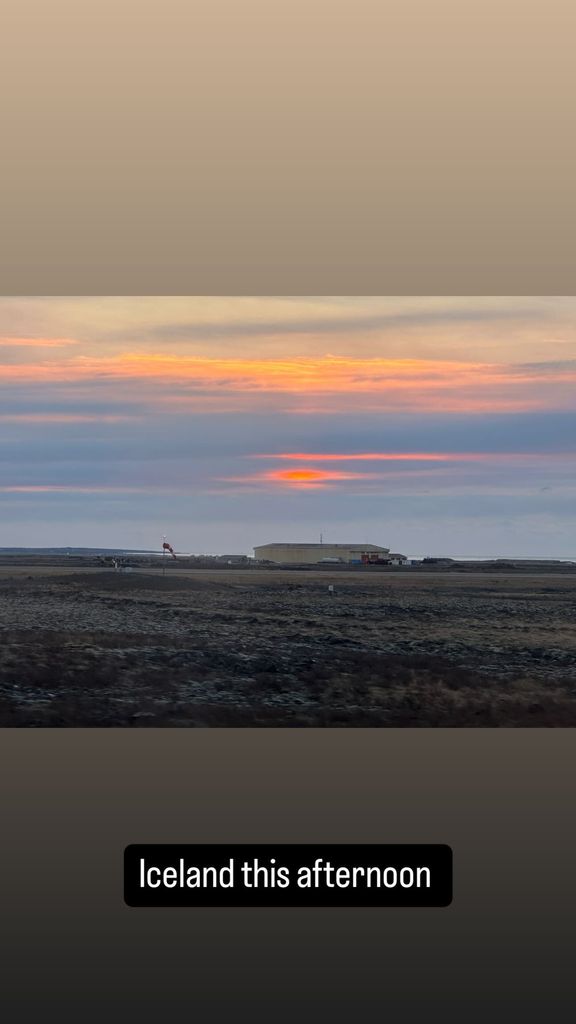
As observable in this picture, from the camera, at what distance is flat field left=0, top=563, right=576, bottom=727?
1931cm

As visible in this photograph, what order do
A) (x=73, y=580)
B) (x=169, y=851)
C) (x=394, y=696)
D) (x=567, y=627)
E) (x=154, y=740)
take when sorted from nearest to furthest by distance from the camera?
(x=169, y=851) < (x=154, y=740) < (x=394, y=696) < (x=567, y=627) < (x=73, y=580)

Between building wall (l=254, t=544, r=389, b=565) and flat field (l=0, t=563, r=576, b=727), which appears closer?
flat field (l=0, t=563, r=576, b=727)

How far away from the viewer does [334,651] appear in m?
24.8

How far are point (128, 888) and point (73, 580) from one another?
40.5 meters

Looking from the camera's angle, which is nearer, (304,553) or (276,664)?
(276,664)

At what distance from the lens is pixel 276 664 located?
22766 mm

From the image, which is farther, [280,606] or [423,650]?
[280,606]

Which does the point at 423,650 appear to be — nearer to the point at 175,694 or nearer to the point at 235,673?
the point at 235,673

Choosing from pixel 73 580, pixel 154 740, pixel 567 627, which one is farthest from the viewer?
pixel 73 580

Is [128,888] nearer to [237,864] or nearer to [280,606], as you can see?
[237,864]

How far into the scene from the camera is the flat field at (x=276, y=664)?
63.4 ft

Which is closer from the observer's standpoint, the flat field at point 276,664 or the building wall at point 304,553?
the flat field at point 276,664

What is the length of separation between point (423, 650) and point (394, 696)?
17.2 feet

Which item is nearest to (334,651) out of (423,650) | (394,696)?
(423,650)
